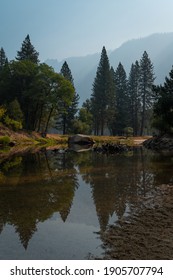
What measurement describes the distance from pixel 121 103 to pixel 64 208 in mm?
88895

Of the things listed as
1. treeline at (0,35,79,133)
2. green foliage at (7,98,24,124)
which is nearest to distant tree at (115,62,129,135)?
treeline at (0,35,79,133)

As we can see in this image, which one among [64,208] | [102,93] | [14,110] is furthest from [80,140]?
[64,208]

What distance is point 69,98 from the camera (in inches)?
2896

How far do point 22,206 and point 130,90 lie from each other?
91.7 m

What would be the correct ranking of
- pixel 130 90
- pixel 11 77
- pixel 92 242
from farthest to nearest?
pixel 130 90 < pixel 11 77 < pixel 92 242

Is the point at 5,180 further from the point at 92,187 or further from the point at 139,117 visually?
the point at 139,117

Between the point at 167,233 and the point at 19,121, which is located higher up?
the point at 19,121

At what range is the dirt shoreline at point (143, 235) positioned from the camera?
766 cm

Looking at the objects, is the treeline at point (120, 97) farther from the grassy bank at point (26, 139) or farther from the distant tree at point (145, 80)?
the grassy bank at point (26, 139)

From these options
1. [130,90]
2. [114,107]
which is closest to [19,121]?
[114,107]

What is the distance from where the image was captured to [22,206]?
1257cm

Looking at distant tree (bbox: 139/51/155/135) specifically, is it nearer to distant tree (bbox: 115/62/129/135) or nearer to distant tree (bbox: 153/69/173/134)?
distant tree (bbox: 115/62/129/135)

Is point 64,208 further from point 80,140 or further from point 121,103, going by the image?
point 121,103

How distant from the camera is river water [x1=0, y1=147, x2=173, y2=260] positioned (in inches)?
332
